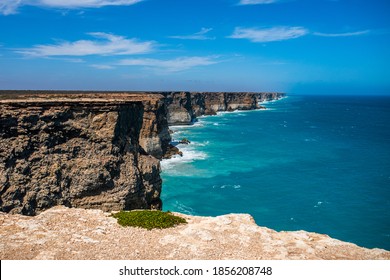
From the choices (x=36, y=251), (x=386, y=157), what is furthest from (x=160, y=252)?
(x=386, y=157)

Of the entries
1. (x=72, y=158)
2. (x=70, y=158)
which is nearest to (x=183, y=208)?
(x=72, y=158)

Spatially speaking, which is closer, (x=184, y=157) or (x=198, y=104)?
(x=184, y=157)

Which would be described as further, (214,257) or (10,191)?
(10,191)

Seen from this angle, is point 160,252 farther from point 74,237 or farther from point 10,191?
point 10,191

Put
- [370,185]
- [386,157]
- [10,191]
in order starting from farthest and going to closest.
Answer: [386,157], [370,185], [10,191]

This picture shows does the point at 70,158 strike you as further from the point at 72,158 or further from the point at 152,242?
the point at 152,242

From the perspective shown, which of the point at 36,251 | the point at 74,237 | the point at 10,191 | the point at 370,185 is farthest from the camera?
the point at 370,185
